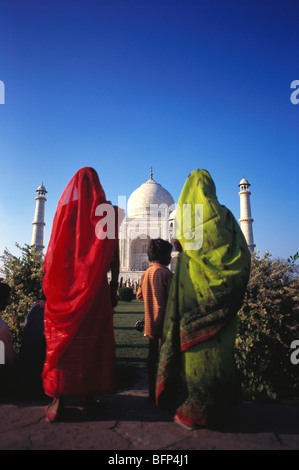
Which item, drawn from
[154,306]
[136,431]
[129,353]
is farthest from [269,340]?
[129,353]

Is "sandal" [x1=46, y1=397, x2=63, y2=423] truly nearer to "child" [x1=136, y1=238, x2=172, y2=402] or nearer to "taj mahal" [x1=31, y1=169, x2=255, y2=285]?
"child" [x1=136, y1=238, x2=172, y2=402]

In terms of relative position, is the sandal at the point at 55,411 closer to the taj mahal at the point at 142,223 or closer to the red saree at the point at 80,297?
the red saree at the point at 80,297

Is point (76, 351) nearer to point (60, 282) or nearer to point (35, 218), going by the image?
point (60, 282)

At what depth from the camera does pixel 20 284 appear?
3883 millimetres

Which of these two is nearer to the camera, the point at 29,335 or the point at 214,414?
the point at 214,414

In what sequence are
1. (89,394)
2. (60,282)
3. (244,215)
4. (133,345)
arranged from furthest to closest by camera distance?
(244,215) → (133,345) → (60,282) → (89,394)

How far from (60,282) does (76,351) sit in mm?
484

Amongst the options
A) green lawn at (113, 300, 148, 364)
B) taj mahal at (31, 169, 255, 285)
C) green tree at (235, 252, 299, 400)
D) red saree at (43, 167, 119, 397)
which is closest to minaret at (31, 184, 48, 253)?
taj mahal at (31, 169, 255, 285)

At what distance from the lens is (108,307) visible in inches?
87.4

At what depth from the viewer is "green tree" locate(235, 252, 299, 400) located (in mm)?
3113

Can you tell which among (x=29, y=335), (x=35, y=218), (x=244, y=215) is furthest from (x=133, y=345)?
(x=35, y=218)

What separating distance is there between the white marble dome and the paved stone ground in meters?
30.2

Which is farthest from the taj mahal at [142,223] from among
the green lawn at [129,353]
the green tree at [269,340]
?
the green tree at [269,340]

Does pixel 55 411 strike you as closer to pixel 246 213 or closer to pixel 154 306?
pixel 154 306
